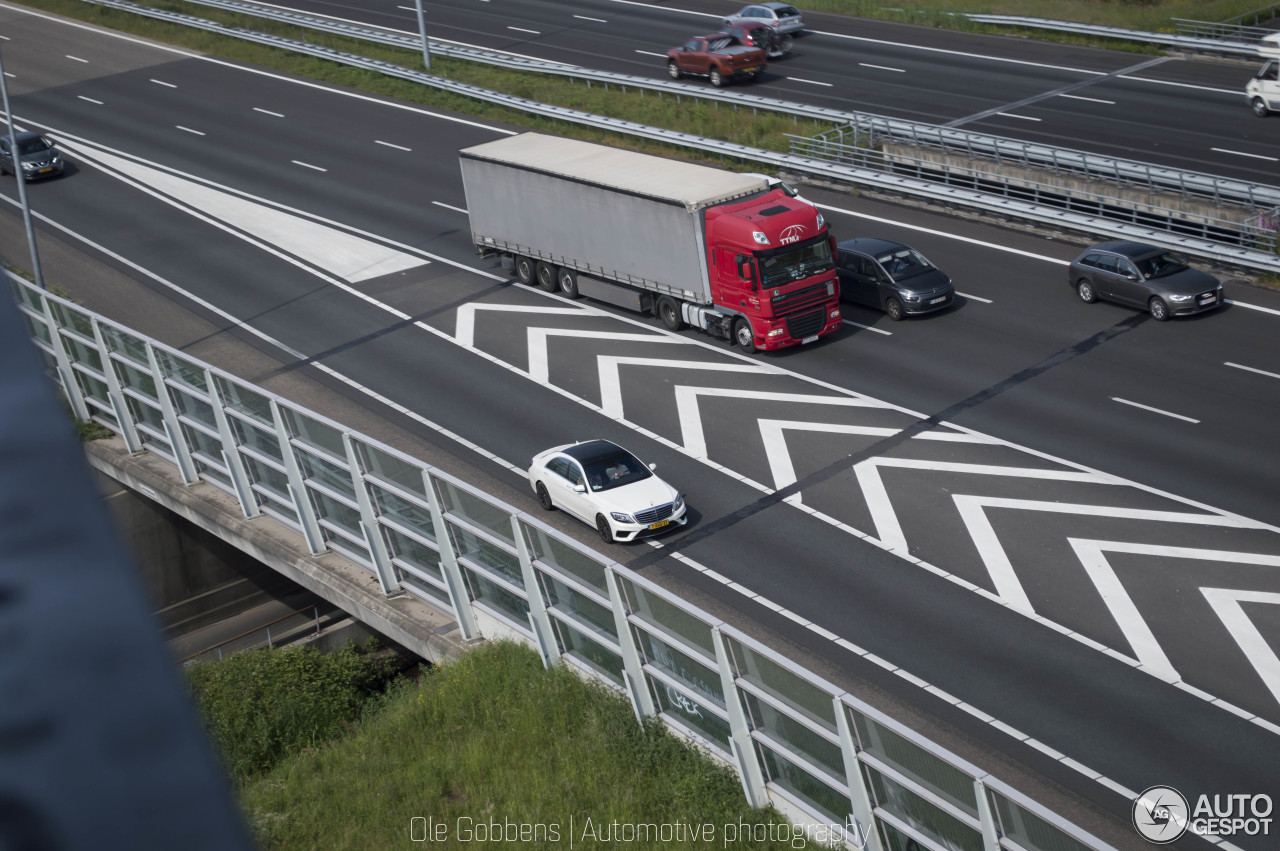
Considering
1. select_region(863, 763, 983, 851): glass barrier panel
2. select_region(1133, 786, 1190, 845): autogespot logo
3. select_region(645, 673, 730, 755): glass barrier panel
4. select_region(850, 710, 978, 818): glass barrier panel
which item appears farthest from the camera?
select_region(1133, 786, 1190, 845): autogespot logo

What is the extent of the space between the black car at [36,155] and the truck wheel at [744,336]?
105ft

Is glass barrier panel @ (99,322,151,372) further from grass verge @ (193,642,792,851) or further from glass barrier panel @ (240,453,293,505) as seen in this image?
grass verge @ (193,642,792,851)

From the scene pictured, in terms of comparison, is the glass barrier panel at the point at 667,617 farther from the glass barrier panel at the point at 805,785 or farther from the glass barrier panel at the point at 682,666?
the glass barrier panel at the point at 805,785

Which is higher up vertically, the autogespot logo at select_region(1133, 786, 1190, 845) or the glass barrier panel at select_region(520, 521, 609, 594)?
the glass barrier panel at select_region(520, 521, 609, 594)

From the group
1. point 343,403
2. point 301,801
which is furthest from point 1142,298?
point 301,801

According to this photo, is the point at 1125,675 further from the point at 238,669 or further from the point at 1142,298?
the point at 1142,298

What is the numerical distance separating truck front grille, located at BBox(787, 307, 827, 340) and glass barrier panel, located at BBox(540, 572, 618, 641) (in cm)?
1641

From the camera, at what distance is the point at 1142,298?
29.8 m

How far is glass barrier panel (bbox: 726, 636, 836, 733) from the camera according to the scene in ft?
35.9

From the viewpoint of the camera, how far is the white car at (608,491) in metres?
21.8

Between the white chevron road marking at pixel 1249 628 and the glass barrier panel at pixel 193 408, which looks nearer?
the white chevron road marking at pixel 1249 628

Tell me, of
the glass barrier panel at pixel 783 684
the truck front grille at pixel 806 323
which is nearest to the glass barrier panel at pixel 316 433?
the glass barrier panel at pixel 783 684

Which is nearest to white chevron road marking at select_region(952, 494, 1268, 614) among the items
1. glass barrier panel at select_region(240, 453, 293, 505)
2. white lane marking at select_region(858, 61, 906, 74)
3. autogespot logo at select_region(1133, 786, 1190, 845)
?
autogespot logo at select_region(1133, 786, 1190, 845)

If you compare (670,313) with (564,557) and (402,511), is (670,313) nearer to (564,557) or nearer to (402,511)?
(402,511)
